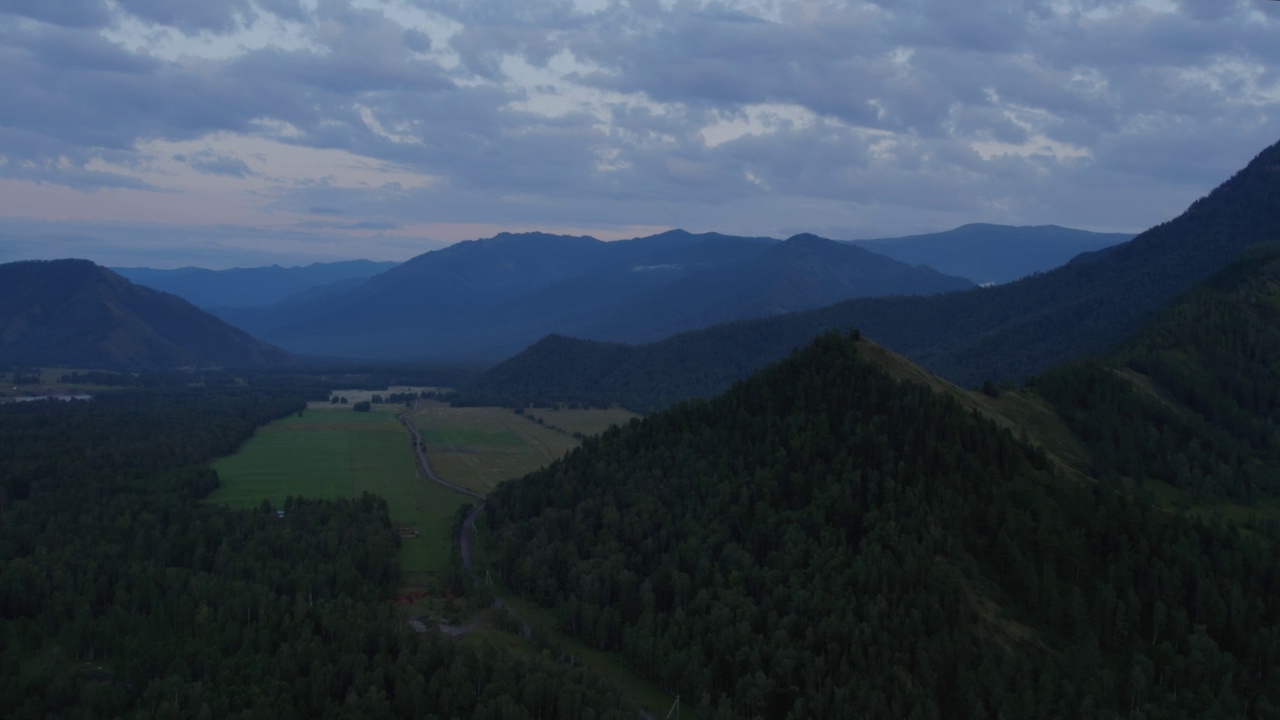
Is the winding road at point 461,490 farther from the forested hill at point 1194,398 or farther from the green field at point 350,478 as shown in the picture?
the forested hill at point 1194,398

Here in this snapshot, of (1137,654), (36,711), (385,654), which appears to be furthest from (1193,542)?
(36,711)

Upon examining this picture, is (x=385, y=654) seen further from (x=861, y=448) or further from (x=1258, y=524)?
(x=1258, y=524)

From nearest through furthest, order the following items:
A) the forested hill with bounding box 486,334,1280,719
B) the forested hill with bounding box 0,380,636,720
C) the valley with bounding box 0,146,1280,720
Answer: the forested hill with bounding box 0,380,636,720
the forested hill with bounding box 486,334,1280,719
the valley with bounding box 0,146,1280,720

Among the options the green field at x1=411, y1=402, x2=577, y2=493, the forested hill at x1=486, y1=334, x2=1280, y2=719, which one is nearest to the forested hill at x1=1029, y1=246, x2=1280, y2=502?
the forested hill at x1=486, y1=334, x2=1280, y2=719

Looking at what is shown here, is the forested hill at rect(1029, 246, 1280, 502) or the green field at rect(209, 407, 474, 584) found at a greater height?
the forested hill at rect(1029, 246, 1280, 502)

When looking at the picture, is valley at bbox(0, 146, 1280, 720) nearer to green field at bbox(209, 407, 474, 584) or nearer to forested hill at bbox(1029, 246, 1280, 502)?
forested hill at bbox(1029, 246, 1280, 502)

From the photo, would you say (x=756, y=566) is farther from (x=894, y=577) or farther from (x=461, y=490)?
(x=461, y=490)

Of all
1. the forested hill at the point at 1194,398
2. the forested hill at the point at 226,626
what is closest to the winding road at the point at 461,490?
the forested hill at the point at 226,626
